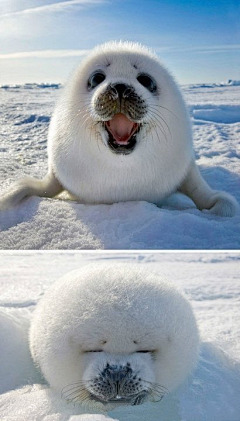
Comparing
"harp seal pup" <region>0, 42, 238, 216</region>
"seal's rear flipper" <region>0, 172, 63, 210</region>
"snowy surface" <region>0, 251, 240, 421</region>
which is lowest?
"snowy surface" <region>0, 251, 240, 421</region>

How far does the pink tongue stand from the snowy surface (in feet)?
2.08

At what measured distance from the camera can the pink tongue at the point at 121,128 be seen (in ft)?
8.25

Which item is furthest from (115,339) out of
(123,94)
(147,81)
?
(147,81)

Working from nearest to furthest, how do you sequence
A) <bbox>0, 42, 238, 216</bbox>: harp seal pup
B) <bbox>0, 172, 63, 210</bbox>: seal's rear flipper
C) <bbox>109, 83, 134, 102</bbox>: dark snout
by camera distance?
<bbox>109, 83, 134, 102</bbox>: dark snout
<bbox>0, 42, 238, 216</bbox>: harp seal pup
<bbox>0, 172, 63, 210</bbox>: seal's rear flipper

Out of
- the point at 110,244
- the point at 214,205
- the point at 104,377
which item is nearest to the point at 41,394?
the point at 104,377

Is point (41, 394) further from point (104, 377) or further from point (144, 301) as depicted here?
point (144, 301)

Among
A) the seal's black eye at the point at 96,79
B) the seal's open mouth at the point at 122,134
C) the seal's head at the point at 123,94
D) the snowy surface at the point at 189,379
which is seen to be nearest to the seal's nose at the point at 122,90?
the seal's head at the point at 123,94

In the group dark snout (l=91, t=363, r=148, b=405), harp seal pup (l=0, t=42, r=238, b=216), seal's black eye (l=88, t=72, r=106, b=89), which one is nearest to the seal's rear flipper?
harp seal pup (l=0, t=42, r=238, b=216)

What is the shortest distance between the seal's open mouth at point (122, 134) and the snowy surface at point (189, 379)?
1.95 ft

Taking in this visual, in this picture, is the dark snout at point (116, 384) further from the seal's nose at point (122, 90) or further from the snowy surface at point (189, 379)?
the seal's nose at point (122, 90)

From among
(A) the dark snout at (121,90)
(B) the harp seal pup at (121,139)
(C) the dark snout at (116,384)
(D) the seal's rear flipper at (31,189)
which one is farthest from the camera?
(D) the seal's rear flipper at (31,189)

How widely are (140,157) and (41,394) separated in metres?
1.24

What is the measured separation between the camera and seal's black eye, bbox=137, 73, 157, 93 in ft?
8.65

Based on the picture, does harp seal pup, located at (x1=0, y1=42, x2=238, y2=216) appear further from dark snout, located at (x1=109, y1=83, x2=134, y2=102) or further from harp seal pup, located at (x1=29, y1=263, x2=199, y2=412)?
harp seal pup, located at (x1=29, y1=263, x2=199, y2=412)
